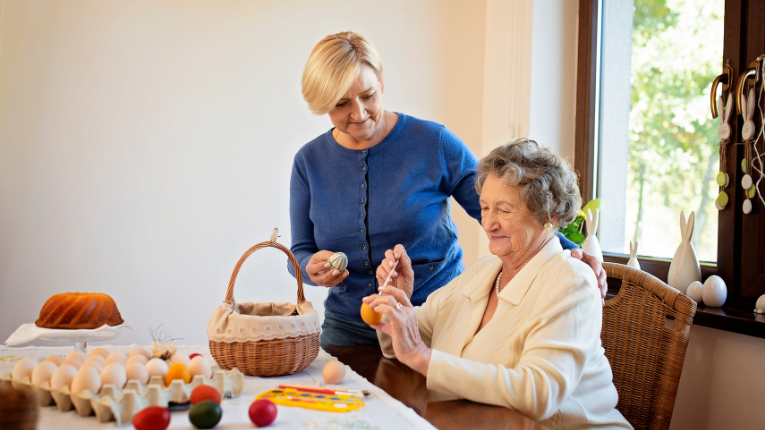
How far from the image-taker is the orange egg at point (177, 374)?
114 cm

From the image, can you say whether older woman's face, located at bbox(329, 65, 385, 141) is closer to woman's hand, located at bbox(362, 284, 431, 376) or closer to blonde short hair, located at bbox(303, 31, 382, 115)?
blonde short hair, located at bbox(303, 31, 382, 115)

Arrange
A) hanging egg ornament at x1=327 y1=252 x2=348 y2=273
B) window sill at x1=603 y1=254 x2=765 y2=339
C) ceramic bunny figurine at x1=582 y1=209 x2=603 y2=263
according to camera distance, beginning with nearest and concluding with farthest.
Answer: hanging egg ornament at x1=327 y1=252 x2=348 y2=273 → window sill at x1=603 y1=254 x2=765 y2=339 → ceramic bunny figurine at x1=582 y1=209 x2=603 y2=263

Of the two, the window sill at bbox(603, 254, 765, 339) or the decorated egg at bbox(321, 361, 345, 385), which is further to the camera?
the window sill at bbox(603, 254, 765, 339)

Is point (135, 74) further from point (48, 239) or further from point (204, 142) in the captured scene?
point (48, 239)

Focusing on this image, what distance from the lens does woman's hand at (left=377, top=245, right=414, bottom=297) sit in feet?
5.29

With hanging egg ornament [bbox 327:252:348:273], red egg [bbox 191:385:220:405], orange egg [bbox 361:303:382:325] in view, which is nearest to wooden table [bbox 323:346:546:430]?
orange egg [bbox 361:303:382:325]

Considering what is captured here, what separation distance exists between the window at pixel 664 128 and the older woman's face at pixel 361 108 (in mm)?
1350

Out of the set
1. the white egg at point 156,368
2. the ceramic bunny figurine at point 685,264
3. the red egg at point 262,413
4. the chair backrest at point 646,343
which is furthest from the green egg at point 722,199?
the white egg at point 156,368

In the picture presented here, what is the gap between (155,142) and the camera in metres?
2.97

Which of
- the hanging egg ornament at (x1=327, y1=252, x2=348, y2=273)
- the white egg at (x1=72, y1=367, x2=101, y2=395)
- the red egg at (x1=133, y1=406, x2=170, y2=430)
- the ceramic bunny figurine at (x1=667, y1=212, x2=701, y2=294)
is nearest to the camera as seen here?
the red egg at (x1=133, y1=406, x2=170, y2=430)

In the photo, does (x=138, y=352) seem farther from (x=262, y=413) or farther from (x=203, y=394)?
(x=262, y=413)

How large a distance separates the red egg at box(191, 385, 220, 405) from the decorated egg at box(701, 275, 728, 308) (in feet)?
5.81

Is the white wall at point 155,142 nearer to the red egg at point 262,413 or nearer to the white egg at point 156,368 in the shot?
the white egg at point 156,368

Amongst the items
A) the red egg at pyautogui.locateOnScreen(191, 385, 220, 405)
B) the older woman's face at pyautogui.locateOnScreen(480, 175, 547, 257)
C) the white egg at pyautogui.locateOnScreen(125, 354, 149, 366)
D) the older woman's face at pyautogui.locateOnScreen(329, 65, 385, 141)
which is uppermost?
the older woman's face at pyautogui.locateOnScreen(329, 65, 385, 141)
